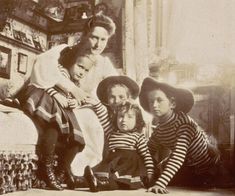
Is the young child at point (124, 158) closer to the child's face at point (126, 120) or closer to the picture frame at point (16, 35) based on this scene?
the child's face at point (126, 120)

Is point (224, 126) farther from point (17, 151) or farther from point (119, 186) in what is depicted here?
point (17, 151)

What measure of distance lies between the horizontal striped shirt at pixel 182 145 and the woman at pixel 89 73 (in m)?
0.53

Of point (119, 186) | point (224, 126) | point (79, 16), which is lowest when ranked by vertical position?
point (119, 186)

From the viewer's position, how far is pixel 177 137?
3.46 meters

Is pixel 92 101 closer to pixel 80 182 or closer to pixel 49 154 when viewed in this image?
pixel 49 154

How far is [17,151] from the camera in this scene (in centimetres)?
353

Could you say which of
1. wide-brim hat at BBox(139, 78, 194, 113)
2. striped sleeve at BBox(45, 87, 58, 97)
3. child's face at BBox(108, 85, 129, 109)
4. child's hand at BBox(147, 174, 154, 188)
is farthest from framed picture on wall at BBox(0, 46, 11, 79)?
child's hand at BBox(147, 174, 154, 188)

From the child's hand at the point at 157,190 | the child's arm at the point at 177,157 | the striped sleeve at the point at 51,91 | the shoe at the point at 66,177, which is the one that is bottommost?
the child's hand at the point at 157,190

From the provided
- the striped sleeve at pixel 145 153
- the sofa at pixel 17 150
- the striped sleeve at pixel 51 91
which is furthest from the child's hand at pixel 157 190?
the striped sleeve at pixel 51 91

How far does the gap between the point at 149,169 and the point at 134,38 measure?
1.06m

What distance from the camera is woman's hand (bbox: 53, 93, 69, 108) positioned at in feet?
11.9

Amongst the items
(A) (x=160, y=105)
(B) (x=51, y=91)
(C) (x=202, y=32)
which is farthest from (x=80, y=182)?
(C) (x=202, y=32)

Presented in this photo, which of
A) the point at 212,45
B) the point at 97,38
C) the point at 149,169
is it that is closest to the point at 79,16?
the point at 97,38

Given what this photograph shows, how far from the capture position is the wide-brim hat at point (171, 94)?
3.50 metres
